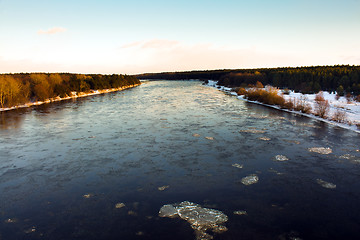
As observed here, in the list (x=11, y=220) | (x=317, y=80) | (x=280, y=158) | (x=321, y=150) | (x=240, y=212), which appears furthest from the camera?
(x=317, y=80)

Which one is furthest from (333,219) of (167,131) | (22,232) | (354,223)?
(167,131)

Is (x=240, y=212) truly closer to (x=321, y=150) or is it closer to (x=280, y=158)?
(x=280, y=158)

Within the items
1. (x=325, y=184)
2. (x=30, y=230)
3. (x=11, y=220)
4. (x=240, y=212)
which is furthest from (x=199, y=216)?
(x=11, y=220)

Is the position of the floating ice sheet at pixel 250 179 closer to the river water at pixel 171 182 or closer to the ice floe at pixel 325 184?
the river water at pixel 171 182

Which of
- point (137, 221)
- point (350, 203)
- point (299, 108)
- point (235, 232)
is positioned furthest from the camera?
point (299, 108)

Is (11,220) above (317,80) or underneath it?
underneath

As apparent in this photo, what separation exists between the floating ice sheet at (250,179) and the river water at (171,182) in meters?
0.19

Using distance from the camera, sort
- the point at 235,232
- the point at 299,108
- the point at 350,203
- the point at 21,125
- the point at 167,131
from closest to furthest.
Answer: the point at 235,232 → the point at 350,203 → the point at 167,131 → the point at 21,125 → the point at 299,108

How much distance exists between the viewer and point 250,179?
31.9 feet

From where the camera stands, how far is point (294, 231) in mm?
6484

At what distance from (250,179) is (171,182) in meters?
3.43

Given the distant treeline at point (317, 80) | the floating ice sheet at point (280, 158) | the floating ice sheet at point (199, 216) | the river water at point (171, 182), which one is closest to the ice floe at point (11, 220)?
the river water at point (171, 182)

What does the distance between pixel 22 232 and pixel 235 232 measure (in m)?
6.22

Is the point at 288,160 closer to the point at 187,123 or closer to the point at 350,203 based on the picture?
the point at 350,203
